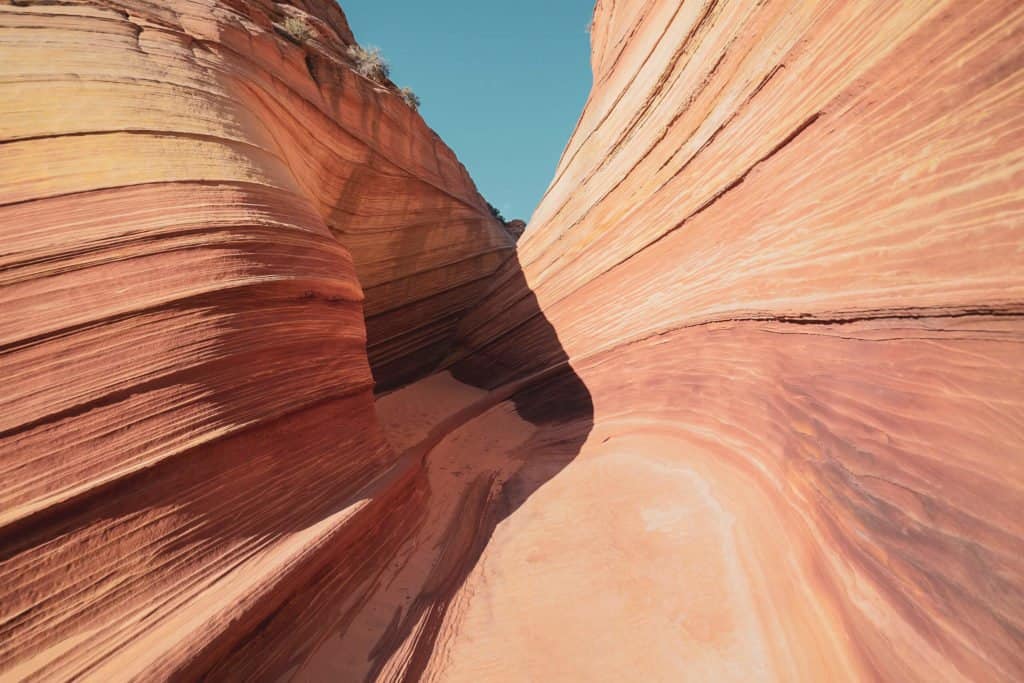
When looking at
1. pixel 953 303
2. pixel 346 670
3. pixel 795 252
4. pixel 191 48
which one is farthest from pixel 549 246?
pixel 346 670

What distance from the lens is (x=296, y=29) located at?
4.27m

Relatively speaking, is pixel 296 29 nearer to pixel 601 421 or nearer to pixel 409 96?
pixel 409 96

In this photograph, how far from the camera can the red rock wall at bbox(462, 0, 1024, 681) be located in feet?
3.25

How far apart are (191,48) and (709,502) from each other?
159 inches

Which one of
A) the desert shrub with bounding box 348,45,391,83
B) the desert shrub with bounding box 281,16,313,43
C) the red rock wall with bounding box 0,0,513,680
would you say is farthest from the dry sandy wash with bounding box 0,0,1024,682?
the desert shrub with bounding box 348,45,391,83

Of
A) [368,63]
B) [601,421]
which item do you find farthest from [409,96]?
[601,421]

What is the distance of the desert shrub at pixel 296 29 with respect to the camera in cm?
414

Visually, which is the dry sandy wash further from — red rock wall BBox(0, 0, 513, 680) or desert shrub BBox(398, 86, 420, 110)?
desert shrub BBox(398, 86, 420, 110)

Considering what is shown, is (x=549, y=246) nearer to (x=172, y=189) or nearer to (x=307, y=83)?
(x=307, y=83)

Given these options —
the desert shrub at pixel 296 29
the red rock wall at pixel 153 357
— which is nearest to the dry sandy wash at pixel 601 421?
the red rock wall at pixel 153 357

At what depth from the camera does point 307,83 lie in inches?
157

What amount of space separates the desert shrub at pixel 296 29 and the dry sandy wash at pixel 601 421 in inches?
47.4

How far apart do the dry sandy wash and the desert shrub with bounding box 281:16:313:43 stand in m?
1.21

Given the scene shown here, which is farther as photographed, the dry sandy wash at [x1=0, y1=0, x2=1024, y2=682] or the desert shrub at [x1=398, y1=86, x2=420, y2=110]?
the desert shrub at [x1=398, y1=86, x2=420, y2=110]
